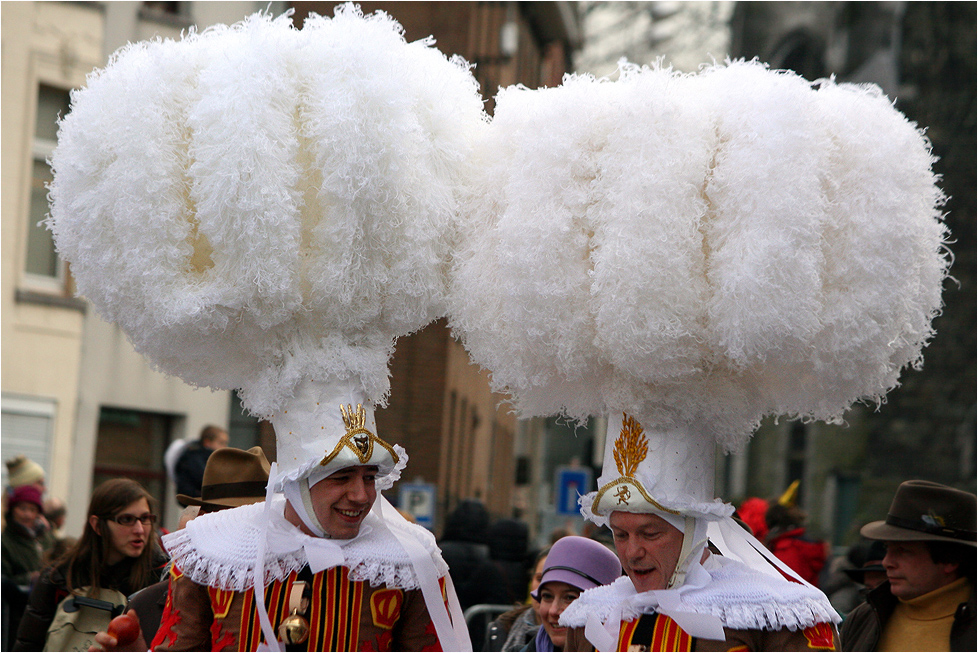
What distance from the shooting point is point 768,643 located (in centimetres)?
319

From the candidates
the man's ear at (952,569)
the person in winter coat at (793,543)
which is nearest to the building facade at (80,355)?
the person in winter coat at (793,543)

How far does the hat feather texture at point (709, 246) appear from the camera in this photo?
2961 millimetres

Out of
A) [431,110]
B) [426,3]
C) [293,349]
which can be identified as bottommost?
[293,349]

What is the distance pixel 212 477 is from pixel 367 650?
138cm

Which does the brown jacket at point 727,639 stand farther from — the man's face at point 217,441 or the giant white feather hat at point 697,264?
the man's face at point 217,441

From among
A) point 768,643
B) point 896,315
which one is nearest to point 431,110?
point 896,315

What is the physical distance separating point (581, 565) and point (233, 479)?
1.41 m

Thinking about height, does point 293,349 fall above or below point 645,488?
above

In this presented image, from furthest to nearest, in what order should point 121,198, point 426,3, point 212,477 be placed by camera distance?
point 426,3
point 212,477
point 121,198

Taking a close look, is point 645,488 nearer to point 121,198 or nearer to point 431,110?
point 431,110

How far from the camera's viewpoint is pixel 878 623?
4312 millimetres

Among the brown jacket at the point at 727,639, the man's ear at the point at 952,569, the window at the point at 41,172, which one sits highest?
the window at the point at 41,172

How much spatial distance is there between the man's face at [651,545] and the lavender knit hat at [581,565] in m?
1.05

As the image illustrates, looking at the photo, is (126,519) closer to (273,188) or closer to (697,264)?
(273,188)
